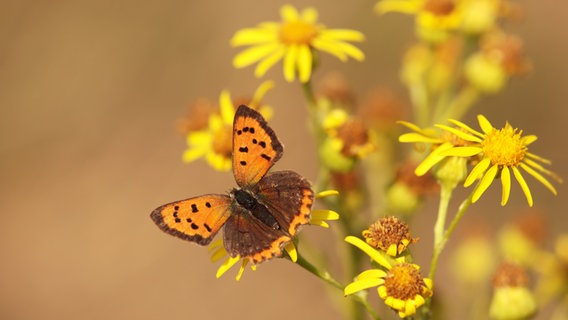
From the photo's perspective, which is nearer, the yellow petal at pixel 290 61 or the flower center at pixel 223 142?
the flower center at pixel 223 142

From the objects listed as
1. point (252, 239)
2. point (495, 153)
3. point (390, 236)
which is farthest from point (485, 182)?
point (252, 239)

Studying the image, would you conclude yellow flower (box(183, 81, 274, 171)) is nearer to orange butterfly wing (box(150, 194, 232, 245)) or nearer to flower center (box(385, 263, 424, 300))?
orange butterfly wing (box(150, 194, 232, 245))

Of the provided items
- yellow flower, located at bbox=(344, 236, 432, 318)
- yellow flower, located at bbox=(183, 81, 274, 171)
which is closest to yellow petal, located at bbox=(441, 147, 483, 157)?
yellow flower, located at bbox=(344, 236, 432, 318)

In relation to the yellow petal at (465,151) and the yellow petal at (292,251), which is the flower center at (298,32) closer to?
the yellow petal at (465,151)

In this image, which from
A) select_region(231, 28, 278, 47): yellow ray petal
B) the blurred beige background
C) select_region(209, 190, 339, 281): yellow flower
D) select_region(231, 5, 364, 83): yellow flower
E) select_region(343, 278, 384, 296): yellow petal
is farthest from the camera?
the blurred beige background

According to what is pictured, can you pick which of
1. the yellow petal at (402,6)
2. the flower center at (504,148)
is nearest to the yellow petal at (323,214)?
the flower center at (504,148)

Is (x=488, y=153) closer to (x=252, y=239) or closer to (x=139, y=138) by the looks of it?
(x=252, y=239)
